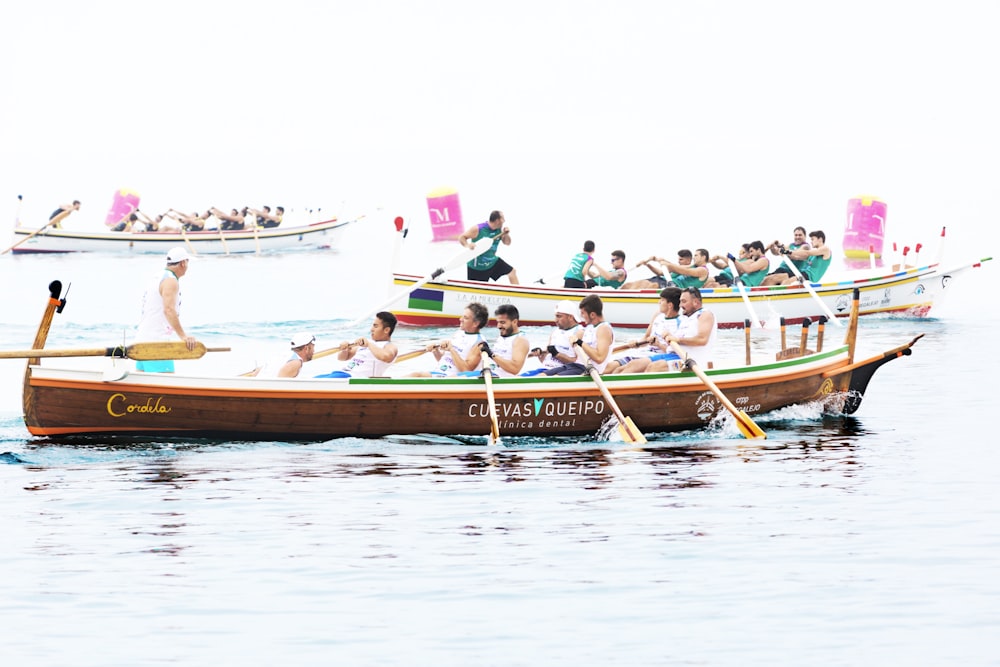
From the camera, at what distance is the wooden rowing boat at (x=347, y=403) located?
52.0 ft

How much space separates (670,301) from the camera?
18.1 m

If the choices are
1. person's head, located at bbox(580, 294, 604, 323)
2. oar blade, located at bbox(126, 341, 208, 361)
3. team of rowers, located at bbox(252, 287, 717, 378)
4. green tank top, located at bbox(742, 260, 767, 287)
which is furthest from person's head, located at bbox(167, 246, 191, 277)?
green tank top, located at bbox(742, 260, 767, 287)

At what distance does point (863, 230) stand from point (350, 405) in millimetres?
27883

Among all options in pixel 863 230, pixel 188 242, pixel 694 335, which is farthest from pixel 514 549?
pixel 188 242

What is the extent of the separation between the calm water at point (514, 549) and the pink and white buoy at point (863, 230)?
2239 cm

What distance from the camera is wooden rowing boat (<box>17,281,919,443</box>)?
15852 millimetres

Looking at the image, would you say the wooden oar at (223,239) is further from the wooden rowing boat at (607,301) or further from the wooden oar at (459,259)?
the wooden oar at (459,259)

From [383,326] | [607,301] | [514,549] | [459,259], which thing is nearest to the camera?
[514,549]

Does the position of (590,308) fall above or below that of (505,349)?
above

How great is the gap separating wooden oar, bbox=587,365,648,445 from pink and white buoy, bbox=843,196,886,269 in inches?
969

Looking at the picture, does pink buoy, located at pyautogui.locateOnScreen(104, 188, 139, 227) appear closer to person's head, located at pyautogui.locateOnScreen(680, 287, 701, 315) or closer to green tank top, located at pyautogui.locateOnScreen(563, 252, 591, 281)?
green tank top, located at pyautogui.locateOnScreen(563, 252, 591, 281)

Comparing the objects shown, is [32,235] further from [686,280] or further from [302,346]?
[302,346]

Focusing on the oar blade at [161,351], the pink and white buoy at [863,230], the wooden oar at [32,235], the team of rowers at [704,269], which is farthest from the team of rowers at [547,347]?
the wooden oar at [32,235]

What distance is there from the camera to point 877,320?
105 feet
